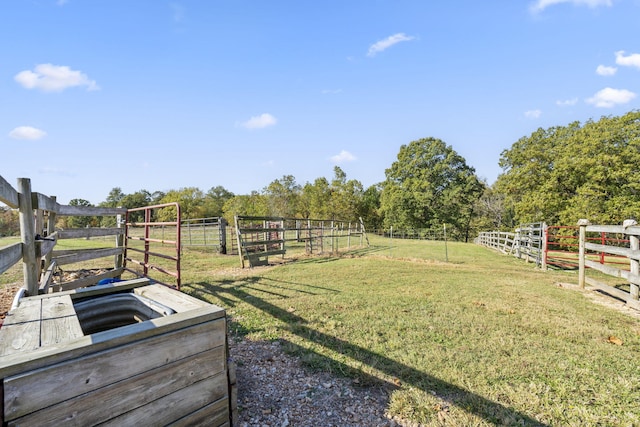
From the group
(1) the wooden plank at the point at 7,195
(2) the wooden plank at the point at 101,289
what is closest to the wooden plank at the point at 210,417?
(2) the wooden plank at the point at 101,289

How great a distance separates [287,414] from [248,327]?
1679mm

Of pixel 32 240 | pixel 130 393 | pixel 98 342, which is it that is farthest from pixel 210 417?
pixel 32 240

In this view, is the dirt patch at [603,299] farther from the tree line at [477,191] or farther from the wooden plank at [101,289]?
the tree line at [477,191]

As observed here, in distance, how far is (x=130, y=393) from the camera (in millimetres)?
1459

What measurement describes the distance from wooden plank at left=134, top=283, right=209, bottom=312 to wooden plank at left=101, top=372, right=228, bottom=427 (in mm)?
468

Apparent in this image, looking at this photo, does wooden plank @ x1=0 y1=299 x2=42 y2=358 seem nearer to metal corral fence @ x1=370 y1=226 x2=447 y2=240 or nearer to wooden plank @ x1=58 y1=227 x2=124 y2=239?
wooden plank @ x1=58 y1=227 x2=124 y2=239

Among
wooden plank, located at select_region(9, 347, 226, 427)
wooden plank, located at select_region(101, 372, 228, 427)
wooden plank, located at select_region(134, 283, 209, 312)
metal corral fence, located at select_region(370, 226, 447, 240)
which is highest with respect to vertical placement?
wooden plank, located at select_region(134, 283, 209, 312)

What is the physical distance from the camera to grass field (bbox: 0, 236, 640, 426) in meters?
2.25

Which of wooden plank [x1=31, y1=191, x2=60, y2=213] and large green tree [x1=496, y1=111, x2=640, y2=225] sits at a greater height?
A: large green tree [x1=496, y1=111, x2=640, y2=225]

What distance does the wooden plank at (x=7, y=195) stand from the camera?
1.92 m

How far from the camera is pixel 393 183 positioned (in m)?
36.8

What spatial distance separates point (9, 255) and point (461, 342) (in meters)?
3.99

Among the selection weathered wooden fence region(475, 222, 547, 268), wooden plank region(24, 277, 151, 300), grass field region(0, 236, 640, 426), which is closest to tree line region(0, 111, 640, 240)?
weathered wooden fence region(475, 222, 547, 268)

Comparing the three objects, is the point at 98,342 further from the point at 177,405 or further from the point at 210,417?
the point at 210,417
